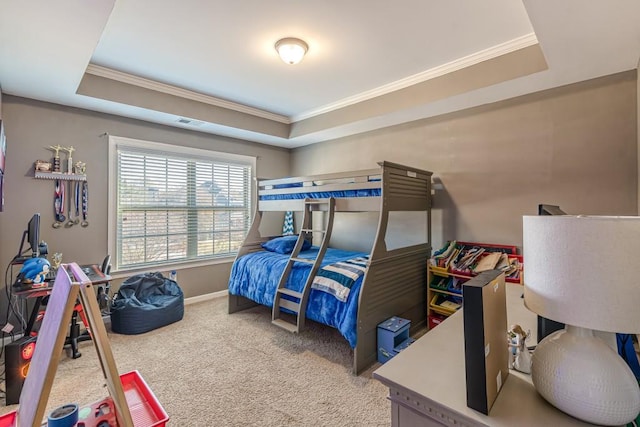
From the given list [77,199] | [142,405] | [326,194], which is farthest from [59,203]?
[142,405]

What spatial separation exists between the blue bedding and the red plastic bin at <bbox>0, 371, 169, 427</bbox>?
153 centimetres

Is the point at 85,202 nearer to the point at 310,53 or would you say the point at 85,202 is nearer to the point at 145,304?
the point at 145,304

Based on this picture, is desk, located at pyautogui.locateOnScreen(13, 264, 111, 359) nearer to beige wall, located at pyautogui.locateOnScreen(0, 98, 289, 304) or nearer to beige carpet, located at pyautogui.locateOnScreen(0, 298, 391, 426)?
beige carpet, located at pyautogui.locateOnScreen(0, 298, 391, 426)

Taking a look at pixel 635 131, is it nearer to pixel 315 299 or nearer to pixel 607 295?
pixel 607 295

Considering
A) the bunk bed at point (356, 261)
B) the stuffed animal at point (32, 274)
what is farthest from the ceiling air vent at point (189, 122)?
the stuffed animal at point (32, 274)

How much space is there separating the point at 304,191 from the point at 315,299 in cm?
118

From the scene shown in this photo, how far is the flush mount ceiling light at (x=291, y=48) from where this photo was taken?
241 cm

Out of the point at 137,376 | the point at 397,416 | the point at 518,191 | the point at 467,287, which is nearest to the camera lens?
the point at 467,287

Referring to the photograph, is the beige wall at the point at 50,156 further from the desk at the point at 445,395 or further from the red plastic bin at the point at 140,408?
the desk at the point at 445,395

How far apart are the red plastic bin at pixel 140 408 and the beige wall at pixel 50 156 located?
2506mm

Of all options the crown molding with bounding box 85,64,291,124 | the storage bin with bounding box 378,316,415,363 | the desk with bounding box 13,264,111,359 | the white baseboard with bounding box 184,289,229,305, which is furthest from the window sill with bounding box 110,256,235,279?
the storage bin with bounding box 378,316,415,363

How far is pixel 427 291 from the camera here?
319 centimetres

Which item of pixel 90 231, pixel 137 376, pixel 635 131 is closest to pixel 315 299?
pixel 137 376

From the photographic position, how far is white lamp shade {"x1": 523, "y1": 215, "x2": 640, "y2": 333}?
66cm
